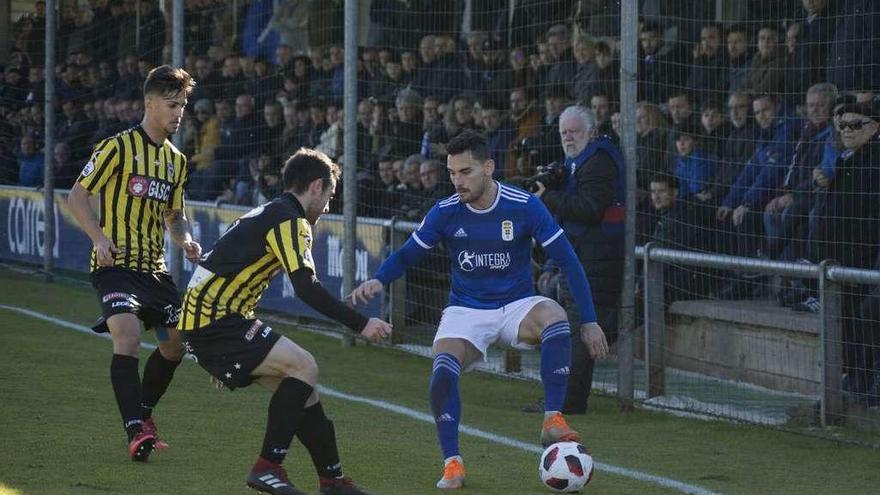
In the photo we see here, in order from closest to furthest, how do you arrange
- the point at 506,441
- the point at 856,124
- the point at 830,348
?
the point at 506,441
the point at 830,348
the point at 856,124

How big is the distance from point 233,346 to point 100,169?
5.61ft

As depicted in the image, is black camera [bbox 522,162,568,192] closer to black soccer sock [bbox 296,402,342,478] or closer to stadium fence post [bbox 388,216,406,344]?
stadium fence post [bbox 388,216,406,344]

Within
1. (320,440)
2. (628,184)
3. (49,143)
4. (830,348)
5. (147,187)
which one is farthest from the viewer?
(49,143)

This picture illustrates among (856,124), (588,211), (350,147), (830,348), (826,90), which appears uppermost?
(826,90)

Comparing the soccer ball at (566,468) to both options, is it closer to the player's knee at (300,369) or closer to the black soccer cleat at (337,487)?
the black soccer cleat at (337,487)

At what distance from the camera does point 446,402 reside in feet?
23.0

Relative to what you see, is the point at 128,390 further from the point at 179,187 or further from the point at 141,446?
the point at 179,187

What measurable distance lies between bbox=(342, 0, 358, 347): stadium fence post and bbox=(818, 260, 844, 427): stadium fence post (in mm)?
4598

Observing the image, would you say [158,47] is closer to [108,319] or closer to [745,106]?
[745,106]

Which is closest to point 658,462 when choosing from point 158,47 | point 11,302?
point 11,302

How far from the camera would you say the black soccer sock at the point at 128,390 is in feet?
24.1

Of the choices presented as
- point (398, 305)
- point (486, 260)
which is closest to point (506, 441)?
point (486, 260)

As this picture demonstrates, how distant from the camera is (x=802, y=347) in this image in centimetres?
935

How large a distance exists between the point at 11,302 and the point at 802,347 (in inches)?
322
